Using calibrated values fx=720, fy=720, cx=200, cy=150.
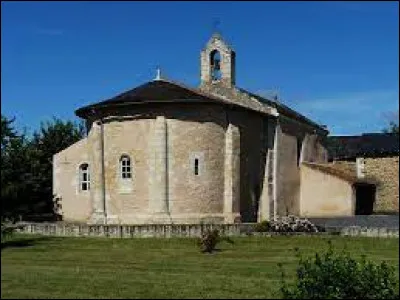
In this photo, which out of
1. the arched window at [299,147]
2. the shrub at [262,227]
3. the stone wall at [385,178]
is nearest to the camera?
the stone wall at [385,178]

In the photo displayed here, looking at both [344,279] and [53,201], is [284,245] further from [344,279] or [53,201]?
[53,201]

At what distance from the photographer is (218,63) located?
136ft

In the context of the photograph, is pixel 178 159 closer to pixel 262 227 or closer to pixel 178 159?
pixel 178 159

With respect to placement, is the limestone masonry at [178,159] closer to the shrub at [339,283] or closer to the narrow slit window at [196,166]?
the narrow slit window at [196,166]

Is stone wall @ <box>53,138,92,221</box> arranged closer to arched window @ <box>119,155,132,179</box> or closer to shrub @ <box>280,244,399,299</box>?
arched window @ <box>119,155,132,179</box>

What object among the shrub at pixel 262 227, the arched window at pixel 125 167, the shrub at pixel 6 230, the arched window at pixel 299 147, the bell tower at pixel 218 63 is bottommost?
the shrub at pixel 262 227

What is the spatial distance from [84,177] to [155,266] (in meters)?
24.8

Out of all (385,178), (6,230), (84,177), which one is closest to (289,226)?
(385,178)

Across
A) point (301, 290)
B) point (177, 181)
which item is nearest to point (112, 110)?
point (177, 181)

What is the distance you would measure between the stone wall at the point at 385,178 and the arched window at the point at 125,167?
11.3 meters

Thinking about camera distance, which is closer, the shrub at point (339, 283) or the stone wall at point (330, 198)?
the shrub at point (339, 283)

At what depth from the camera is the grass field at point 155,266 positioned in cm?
576

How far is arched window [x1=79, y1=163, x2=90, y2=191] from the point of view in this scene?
4007cm

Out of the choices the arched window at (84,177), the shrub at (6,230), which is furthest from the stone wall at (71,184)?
the shrub at (6,230)
